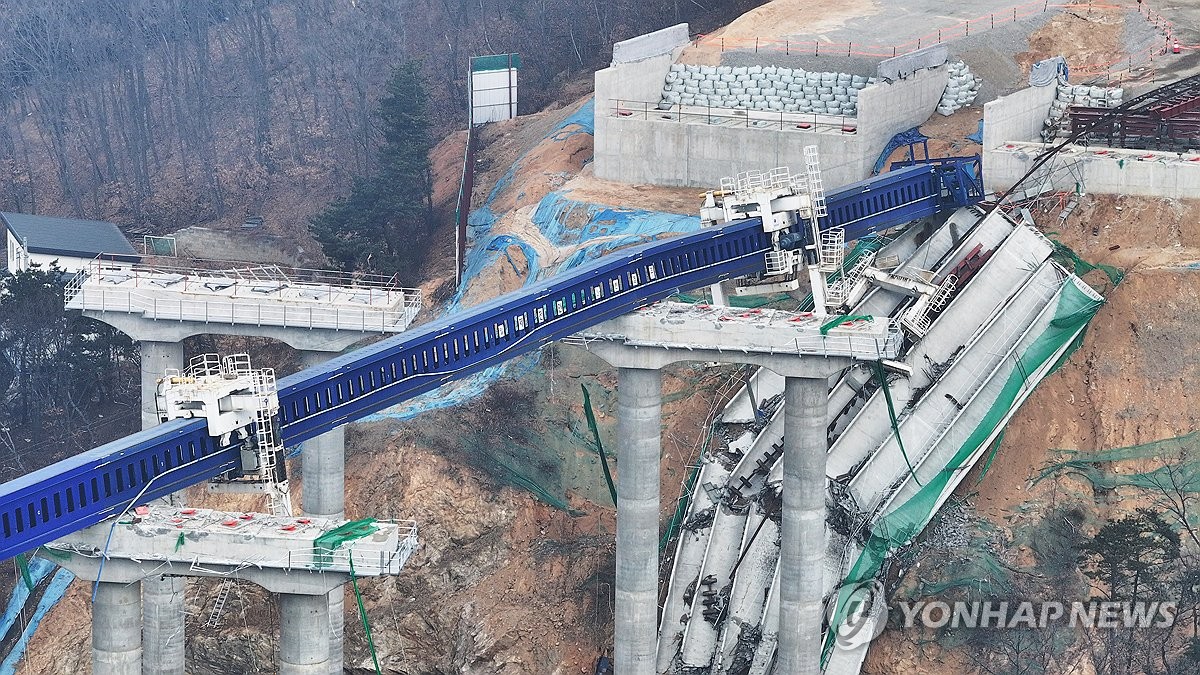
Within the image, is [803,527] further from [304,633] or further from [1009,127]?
[1009,127]

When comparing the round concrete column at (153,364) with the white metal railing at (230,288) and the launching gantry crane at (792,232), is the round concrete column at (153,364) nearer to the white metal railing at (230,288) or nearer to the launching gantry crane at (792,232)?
the white metal railing at (230,288)

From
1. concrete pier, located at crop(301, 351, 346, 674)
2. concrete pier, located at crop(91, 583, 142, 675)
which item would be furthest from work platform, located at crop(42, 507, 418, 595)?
concrete pier, located at crop(301, 351, 346, 674)

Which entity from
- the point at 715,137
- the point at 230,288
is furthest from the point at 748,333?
the point at 715,137

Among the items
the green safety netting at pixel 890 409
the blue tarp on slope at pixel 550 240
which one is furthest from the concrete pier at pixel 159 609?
the green safety netting at pixel 890 409

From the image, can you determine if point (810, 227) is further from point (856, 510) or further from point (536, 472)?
point (536, 472)

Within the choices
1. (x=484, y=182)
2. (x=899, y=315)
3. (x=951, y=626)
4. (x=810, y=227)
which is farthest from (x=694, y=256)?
(x=484, y=182)

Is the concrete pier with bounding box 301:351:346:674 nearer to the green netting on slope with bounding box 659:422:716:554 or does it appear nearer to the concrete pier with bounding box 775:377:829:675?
the green netting on slope with bounding box 659:422:716:554
